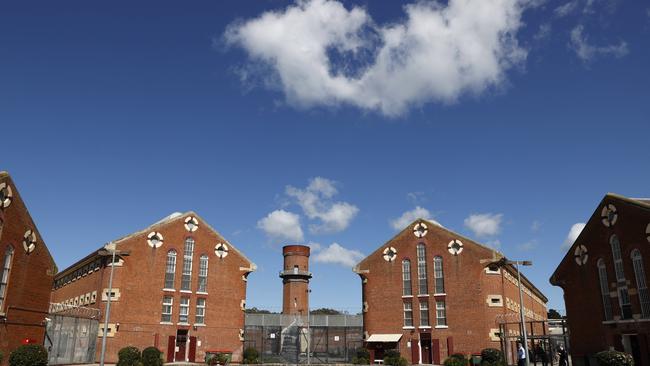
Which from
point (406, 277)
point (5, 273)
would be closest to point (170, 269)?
point (5, 273)

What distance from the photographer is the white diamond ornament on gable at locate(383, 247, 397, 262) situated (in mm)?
52219

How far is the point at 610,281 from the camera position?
35.0 m

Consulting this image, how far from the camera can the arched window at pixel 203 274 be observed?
165ft

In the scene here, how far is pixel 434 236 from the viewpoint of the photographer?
50.8 meters

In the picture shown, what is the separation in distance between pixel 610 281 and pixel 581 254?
139 inches

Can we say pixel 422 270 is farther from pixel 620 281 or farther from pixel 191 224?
pixel 191 224

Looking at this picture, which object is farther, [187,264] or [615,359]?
[187,264]

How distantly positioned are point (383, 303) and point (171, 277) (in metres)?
20.5

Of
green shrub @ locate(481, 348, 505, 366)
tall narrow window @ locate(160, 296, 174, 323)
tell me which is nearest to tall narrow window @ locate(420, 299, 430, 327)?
green shrub @ locate(481, 348, 505, 366)

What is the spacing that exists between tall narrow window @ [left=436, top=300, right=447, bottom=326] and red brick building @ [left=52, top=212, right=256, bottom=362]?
18874 millimetres

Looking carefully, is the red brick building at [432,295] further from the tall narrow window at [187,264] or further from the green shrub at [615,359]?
the tall narrow window at [187,264]

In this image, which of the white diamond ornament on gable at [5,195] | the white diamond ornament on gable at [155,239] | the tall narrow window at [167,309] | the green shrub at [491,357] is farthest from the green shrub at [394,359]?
the white diamond ornament on gable at [5,195]

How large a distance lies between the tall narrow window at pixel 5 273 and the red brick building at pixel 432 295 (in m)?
31.1

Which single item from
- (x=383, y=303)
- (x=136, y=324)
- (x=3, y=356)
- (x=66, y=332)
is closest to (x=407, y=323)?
(x=383, y=303)
